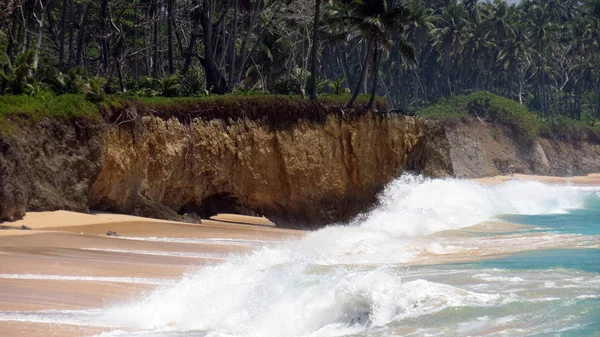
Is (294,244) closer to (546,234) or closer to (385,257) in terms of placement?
(385,257)

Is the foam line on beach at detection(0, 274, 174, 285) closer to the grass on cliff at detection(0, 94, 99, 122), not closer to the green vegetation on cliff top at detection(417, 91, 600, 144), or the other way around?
the grass on cliff at detection(0, 94, 99, 122)

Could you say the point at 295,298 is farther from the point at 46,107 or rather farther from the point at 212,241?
the point at 46,107

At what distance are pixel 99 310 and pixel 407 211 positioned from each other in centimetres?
1635

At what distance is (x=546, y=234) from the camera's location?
21438mm

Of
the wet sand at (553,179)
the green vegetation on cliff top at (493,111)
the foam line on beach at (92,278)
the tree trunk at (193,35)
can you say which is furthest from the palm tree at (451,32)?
the foam line on beach at (92,278)

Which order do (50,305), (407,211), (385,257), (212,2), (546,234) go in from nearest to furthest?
(50,305) < (385,257) < (546,234) < (407,211) < (212,2)

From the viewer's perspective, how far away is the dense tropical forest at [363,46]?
109 ft

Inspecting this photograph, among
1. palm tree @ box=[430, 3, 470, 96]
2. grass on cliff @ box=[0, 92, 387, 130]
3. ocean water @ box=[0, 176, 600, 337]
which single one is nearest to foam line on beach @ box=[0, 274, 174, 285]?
ocean water @ box=[0, 176, 600, 337]

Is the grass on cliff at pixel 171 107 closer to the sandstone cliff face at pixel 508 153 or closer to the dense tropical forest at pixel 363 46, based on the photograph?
the dense tropical forest at pixel 363 46

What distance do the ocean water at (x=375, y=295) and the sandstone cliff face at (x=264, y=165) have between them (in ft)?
15.6

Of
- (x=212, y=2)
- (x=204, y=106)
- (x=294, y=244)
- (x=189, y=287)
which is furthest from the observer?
(x=212, y=2)

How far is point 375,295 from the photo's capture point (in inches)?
409

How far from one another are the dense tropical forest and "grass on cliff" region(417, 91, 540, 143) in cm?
620

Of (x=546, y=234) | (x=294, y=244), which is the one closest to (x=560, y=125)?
(x=546, y=234)
